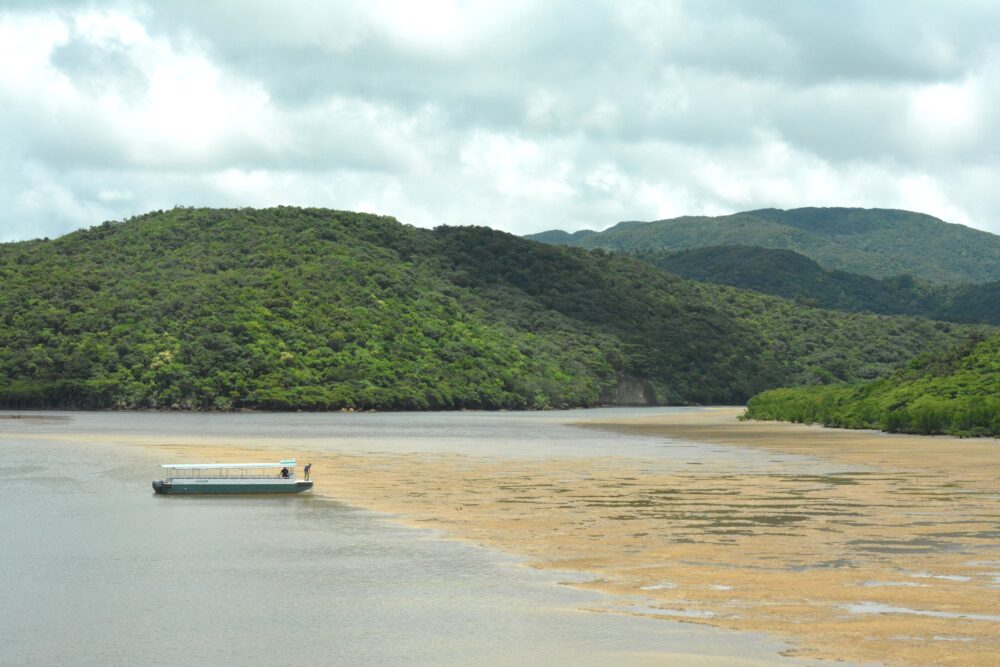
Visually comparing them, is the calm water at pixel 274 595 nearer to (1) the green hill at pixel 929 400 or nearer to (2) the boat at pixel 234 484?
(2) the boat at pixel 234 484

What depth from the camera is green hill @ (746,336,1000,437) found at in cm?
6881

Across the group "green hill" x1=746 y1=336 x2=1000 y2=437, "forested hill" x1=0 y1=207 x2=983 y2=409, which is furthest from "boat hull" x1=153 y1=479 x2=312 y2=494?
"forested hill" x1=0 y1=207 x2=983 y2=409

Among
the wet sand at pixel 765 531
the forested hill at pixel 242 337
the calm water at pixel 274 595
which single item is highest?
the forested hill at pixel 242 337

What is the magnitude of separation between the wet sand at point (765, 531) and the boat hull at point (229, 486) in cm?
141

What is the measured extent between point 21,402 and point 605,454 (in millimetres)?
103456

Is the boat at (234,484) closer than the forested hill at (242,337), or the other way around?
the boat at (234,484)

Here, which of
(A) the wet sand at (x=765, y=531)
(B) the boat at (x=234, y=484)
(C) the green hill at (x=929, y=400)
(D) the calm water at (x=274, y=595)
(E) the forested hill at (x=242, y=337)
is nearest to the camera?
(D) the calm water at (x=274, y=595)

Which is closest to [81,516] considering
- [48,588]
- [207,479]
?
[207,479]

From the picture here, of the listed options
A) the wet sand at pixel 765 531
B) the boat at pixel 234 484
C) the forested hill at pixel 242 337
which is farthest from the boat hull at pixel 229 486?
the forested hill at pixel 242 337

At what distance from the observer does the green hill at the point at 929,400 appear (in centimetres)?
6881

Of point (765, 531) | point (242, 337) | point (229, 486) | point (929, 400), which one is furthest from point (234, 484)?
point (242, 337)

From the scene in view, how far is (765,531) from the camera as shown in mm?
29016

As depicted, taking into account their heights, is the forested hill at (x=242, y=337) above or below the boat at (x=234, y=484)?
above

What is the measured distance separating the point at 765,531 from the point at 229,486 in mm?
19661
